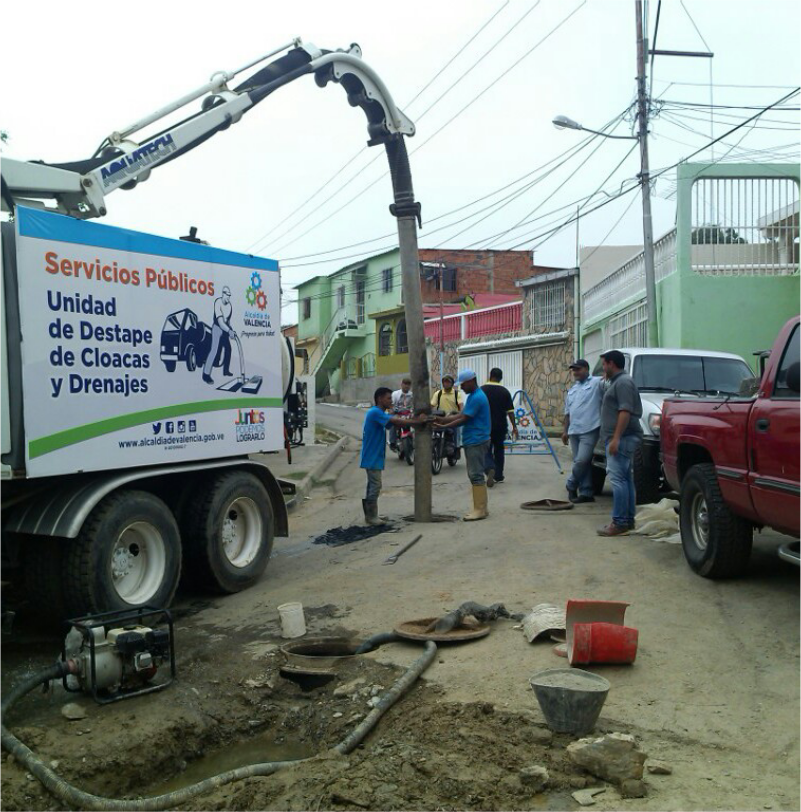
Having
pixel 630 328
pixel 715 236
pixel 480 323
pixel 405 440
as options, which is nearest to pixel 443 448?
pixel 405 440

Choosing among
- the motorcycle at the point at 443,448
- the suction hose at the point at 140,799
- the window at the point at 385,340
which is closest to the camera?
the suction hose at the point at 140,799

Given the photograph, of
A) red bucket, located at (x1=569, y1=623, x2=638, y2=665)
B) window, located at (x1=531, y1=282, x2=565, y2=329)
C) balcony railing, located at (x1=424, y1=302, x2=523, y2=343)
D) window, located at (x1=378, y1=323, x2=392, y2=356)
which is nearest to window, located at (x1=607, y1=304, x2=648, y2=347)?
window, located at (x1=531, y1=282, x2=565, y2=329)

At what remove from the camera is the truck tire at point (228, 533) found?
770cm

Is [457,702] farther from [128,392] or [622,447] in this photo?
[622,447]

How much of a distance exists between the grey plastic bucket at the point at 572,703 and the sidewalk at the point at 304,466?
341 inches

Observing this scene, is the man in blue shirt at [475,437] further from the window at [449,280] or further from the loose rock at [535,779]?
the window at [449,280]

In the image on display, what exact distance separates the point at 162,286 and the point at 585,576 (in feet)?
13.9

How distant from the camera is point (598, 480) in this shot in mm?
12211

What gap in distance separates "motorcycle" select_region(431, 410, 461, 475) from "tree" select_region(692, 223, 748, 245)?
6.28m

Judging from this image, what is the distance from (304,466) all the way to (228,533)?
386 inches

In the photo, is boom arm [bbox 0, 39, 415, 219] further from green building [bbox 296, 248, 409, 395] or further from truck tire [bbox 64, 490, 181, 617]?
green building [bbox 296, 248, 409, 395]

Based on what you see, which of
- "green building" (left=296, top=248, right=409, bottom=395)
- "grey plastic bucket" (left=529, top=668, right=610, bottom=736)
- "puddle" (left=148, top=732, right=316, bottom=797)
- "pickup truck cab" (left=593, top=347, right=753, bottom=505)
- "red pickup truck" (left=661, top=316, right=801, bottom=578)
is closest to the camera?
"grey plastic bucket" (left=529, top=668, right=610, bottom=736)

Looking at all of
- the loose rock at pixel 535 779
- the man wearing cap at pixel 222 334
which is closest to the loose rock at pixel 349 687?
the loose rock at pixel 535 779

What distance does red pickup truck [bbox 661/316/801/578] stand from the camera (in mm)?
5789
